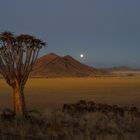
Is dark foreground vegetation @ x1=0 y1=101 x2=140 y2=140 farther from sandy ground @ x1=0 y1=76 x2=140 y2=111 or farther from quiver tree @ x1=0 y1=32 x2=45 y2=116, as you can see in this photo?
sandy ground @ x1=0 y1=76 x2=140 y2=111

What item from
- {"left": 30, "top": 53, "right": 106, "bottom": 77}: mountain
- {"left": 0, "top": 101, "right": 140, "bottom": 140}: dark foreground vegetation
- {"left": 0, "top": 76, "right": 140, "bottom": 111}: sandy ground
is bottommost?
{"left": 0, "top": 101, "right": 140, "bottom": 140}: dark foreground vegetation

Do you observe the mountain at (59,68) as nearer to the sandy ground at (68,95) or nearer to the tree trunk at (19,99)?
the sandy ground at (68,95)

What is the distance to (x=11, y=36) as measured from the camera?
62.0 ft

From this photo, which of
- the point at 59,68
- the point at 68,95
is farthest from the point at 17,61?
the point at 59,68

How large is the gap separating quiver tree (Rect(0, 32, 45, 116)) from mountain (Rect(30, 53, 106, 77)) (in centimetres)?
13987

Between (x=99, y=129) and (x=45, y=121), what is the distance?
254 cm

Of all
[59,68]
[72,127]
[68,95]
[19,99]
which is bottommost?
[72,127]

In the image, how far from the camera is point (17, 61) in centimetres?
1952

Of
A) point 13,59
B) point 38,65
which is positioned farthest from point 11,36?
point 38,65

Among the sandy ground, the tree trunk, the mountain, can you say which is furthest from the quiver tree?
the mountain

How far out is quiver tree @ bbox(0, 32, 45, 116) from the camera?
1916cm

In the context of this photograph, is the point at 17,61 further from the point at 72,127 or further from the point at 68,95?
the point at 68,95

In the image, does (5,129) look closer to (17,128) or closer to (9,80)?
(17,128)

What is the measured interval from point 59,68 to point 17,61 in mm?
155244
